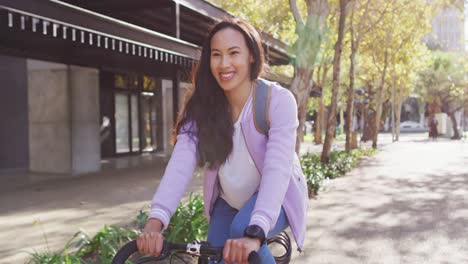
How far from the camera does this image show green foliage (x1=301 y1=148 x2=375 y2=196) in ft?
31.5

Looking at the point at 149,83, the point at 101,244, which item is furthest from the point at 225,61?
the point at 149,83

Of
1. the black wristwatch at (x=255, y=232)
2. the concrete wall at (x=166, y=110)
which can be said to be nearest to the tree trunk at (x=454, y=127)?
the concrete wall at (x=166, y=110)

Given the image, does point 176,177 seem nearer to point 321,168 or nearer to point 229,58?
point 229,58

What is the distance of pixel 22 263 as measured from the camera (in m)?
4.62

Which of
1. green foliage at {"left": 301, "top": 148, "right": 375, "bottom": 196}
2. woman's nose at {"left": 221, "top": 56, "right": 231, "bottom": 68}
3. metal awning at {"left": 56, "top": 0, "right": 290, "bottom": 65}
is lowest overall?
green foliage at {"left": 301, "top": 148, "right": 375, "bottom": 196}

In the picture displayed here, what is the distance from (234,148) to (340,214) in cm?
568

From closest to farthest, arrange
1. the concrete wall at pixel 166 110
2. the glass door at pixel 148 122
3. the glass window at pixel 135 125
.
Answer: the glass window at pixel 135 125 → the glass door at pixel 148 122 → the concrete wall at pixel 166 110

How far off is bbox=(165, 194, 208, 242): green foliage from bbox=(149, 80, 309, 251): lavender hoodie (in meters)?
2.72

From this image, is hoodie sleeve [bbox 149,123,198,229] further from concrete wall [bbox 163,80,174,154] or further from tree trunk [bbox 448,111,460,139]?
tree trunk [bbox 448,111,460,139]

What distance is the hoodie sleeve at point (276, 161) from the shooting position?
1852mm

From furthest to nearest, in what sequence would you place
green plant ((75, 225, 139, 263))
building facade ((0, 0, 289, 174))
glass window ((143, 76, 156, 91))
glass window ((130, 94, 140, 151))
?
glass window ((143, 76, 156, 91))
glass window ((130, 94, 140, 151))
building facade ((0, 0, 289, 174))
green plant ((75, 225, 139, 263))

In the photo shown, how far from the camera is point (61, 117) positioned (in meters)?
12.7

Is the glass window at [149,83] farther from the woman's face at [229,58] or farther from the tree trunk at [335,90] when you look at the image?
the woman's face at [229,58]

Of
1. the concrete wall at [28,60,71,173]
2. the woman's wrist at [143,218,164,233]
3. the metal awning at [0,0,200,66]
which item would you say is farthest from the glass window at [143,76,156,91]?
the woman's wrist at [143,218,164,233]
